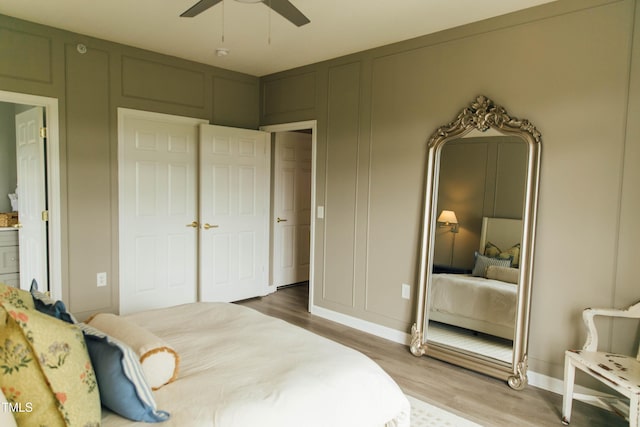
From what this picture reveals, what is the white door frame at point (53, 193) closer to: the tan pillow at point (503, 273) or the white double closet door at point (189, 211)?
the white double closet door at point (189, 211)

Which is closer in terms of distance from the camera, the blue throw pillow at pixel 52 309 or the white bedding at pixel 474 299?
the blue throw pillow at pixel 52 309

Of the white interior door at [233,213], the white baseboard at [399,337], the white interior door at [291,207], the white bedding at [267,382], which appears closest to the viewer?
the white bedding at [267,382]

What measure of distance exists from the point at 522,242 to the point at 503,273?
0.28 metres

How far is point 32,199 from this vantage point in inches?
150

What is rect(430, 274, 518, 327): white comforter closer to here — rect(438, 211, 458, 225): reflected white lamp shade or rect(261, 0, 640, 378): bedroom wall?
rect(261, 0, 640, 378): bedroom wall

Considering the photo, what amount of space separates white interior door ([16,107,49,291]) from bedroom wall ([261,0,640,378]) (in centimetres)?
255

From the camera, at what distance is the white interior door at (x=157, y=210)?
13.1ft

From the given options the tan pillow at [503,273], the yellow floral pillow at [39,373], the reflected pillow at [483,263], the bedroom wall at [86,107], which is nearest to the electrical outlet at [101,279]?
the bedroom wall at [86,107]

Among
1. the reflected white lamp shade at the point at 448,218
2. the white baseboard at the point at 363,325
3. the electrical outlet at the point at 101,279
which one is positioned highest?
the reflected white lamp shade at the point at 448,218

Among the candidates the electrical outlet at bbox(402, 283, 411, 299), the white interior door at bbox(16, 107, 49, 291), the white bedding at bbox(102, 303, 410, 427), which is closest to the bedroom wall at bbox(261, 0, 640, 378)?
the electrical outlet at bbox(402, 283, 411, 299)

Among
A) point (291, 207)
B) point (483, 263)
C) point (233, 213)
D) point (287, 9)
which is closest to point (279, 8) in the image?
point (287, 9)

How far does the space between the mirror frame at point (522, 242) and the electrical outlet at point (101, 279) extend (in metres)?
2.89

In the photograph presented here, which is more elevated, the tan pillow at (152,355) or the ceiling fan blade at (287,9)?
the ceiling fan blade at (287,9)

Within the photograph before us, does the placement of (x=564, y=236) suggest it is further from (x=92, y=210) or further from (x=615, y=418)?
(x=92, y=210)
